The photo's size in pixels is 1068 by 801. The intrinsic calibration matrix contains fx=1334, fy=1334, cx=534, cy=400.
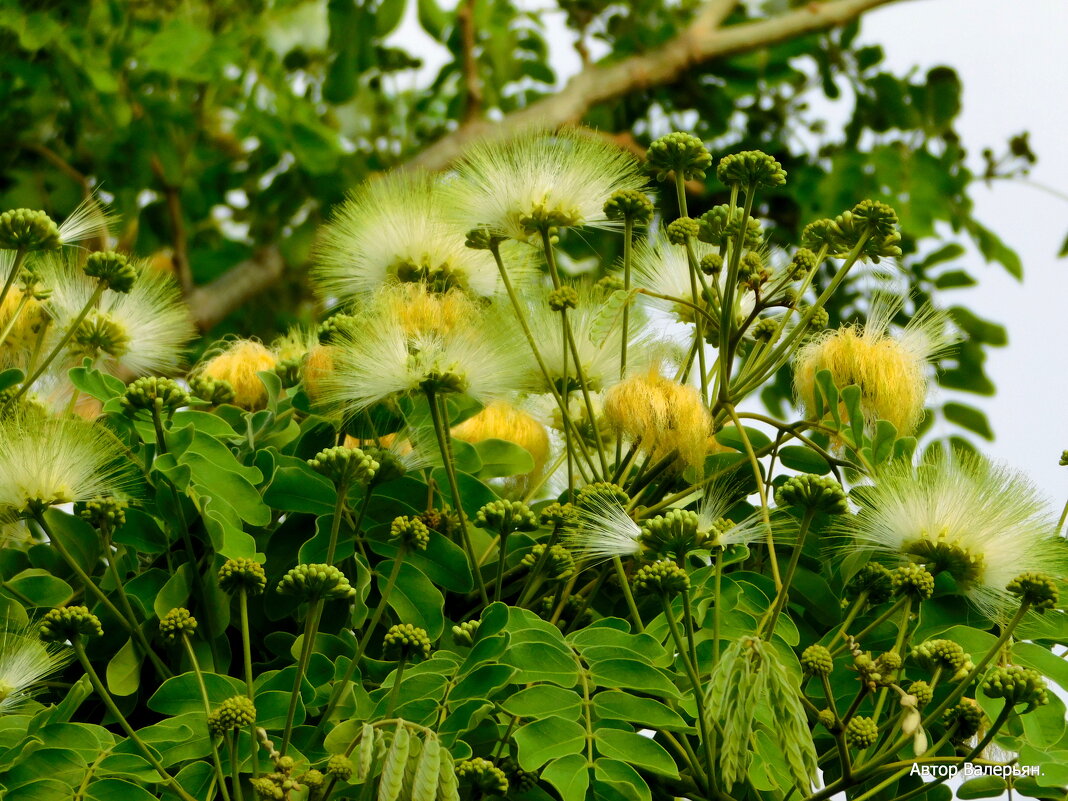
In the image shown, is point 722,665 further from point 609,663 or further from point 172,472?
point 172,472

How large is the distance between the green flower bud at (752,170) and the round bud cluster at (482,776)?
76 centimetres

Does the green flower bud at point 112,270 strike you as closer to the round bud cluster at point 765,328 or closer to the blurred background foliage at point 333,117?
the round bud cluster at point 765,328

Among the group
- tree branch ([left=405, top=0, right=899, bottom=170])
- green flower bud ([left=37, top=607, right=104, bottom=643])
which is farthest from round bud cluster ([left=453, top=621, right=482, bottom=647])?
tree branch ([left=405, top=0, right=899, bottom=170])

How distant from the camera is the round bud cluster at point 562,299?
63.4 inches

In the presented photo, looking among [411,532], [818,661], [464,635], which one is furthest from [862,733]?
[411,532]

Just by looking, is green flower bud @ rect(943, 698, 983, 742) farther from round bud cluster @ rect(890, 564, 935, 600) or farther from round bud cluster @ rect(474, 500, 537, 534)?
round bud cluster @ rect(474, 500, 537, 534)

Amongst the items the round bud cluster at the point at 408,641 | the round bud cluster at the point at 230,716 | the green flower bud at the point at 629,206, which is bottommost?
the round bud cluster at the point at 230,716

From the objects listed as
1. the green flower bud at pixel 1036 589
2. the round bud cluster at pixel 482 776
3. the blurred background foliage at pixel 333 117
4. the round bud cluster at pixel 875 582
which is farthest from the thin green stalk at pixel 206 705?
the blurred background foliage at pixel 333 117

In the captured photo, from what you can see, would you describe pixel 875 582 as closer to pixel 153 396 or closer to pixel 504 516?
pixel 504 516

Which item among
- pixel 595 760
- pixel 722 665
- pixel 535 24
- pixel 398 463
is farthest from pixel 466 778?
pixel 535 24

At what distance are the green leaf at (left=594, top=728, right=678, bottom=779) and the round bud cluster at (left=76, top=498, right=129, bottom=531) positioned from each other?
571 millimetres

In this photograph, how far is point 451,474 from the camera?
4.86 feet

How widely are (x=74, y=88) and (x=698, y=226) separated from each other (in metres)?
2.58

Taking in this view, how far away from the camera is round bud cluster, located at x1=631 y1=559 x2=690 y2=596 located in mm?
1312
